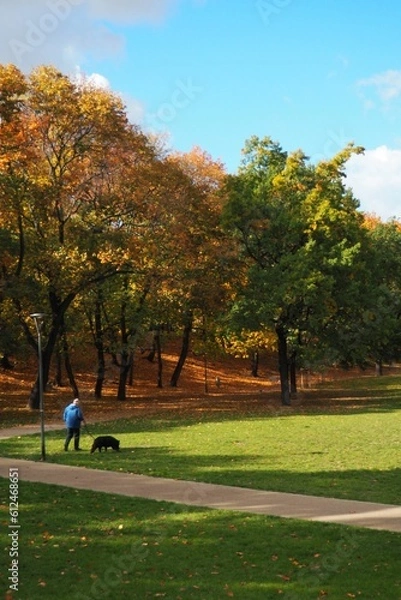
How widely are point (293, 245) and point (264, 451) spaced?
22041mm

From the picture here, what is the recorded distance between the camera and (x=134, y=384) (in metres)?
58.6

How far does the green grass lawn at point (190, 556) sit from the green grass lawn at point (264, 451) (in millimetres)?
3324

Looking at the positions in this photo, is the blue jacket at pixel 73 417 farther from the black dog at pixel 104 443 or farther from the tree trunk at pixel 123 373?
the tree trunk at pixel 123 373

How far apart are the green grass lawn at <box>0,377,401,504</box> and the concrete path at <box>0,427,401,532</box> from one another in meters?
0.65

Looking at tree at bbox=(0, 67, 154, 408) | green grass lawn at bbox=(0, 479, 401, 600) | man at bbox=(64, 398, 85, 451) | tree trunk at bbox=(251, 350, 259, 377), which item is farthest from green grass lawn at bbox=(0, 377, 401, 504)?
tree trunk at bbox=(251, 350, 259, 377)

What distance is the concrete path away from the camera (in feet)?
44.6

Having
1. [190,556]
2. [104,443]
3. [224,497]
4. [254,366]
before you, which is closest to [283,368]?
[104,443]

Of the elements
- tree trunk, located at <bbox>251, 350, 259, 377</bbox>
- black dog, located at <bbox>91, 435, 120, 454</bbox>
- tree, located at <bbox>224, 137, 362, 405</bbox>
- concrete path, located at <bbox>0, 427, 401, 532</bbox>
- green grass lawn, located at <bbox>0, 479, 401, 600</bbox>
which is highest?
tree, located at <bbox>224, 137, 362, 405</bbox>

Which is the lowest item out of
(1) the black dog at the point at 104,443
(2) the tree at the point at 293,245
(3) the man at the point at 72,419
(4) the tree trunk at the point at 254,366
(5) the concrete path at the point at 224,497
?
(5) the concrete path at the point at 224,497

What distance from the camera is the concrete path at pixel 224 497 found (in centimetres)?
1359

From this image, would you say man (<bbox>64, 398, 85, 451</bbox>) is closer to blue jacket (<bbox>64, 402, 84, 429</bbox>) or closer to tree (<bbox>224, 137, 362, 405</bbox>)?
blue jacket (<bbox>64, 402, 84, 429</bbox>)

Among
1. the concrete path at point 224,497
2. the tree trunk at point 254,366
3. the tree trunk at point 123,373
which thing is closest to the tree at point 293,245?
the tree trunk at point 123,373

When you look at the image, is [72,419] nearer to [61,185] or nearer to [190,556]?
[190,556]

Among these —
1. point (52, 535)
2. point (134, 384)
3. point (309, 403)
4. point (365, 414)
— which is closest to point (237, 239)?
point (309, 403)
